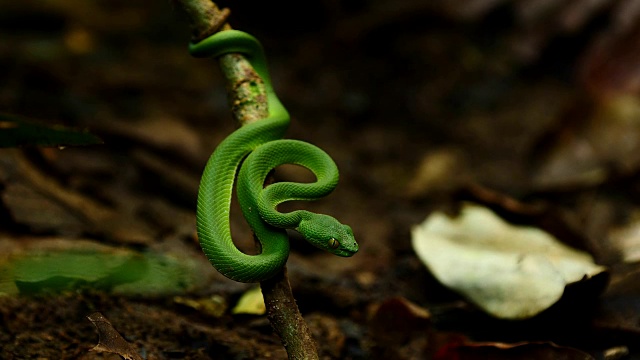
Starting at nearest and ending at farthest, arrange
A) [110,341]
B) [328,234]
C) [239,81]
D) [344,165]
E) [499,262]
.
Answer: [110,341]
[328,234]
[239,81]
[499,262]
[344,165]

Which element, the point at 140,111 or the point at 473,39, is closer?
the point at 140,111

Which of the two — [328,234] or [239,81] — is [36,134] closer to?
[239,81]

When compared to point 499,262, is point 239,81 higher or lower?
higher

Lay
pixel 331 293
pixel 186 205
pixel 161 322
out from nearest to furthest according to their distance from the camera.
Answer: pixel 161 322 < pixel 331 293 < pixel 186 205

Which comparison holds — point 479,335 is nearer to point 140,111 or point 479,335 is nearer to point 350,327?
point 350,327

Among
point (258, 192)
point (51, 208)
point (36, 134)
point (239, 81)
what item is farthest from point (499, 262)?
point (51, 208)

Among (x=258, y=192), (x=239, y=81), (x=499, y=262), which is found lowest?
(x=258, y=192)

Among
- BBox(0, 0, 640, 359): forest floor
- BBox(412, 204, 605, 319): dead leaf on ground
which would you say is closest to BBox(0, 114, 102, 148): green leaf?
BBox(0, 0, 640, 359): forest floor

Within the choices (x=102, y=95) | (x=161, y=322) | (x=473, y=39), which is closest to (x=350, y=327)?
(x=161, y=322)
